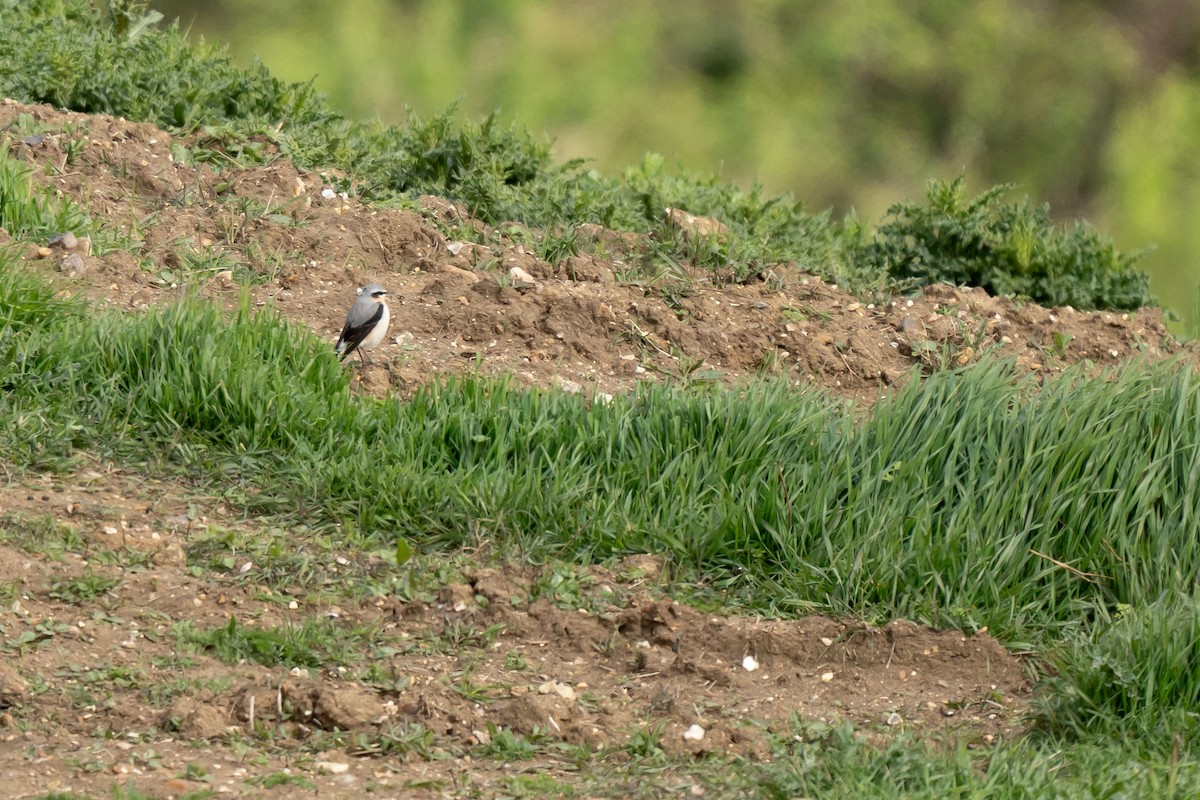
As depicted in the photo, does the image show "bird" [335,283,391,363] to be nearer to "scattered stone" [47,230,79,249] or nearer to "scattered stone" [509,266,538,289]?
"scattered stone" [509,266,538,289]

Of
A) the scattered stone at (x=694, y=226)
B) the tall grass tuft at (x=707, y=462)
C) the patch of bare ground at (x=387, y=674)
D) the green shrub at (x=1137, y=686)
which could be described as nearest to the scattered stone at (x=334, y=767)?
the patch of bare ground at (x=387, y=674)

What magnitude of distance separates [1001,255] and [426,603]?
3684 mm

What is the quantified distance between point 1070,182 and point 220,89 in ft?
32.0

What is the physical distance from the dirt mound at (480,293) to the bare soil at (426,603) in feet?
0.04

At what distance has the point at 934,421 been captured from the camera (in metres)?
4.73

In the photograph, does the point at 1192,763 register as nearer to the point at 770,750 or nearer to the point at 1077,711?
the point at 1077,711

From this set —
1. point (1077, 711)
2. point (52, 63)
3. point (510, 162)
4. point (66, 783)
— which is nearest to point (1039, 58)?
point (510, 162)

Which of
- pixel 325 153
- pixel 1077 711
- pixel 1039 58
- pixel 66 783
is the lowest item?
pixel 66 783

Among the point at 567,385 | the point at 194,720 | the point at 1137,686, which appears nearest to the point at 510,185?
the point at 567,385

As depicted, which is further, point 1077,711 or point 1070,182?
point 1070,182

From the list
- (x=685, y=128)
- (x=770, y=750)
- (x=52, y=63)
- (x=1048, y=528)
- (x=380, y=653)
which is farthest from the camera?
(x=685, y=128)

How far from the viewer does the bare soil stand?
11.9ft

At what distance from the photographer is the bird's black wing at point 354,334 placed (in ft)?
16.8

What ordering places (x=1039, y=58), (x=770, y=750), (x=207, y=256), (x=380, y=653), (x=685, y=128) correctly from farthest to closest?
(x=1039, y=58) < (x=685, y=128) < (x=207, y=256) < (x=380, y=653) < (x=770, y=750)
